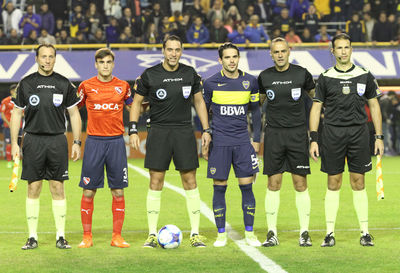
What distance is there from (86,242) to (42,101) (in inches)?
62.9

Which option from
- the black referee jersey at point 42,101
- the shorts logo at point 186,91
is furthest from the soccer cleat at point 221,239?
the black referee jersey at point 42,101

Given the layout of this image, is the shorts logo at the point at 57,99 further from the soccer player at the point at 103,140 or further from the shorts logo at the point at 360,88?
the shorts logo at the point at 360,88

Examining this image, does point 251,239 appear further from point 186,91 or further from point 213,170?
point 186,91

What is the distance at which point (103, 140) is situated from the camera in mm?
8688

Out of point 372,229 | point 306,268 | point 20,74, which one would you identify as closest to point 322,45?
point 20,74

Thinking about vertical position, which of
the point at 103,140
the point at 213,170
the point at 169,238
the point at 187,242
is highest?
the point at 103,140

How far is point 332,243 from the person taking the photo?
8.53 m

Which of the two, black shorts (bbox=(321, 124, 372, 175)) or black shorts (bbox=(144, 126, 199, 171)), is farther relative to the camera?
black shorts (bbox=(144, 126, 199, 171))

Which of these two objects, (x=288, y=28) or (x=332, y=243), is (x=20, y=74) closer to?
(x=288, y=28)

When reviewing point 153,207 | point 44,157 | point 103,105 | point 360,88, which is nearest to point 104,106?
point 103,105

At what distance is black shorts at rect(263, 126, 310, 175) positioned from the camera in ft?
28.5

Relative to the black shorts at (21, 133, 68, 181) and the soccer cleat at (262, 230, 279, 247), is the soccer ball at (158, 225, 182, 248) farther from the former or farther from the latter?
the black shorts at (21, 133, 68, 181)

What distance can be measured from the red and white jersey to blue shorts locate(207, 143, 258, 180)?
110 centimetres

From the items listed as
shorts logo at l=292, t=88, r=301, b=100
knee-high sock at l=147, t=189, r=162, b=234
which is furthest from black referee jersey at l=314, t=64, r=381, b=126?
knee-high sock at l=147, t=189, r=162, b=234
